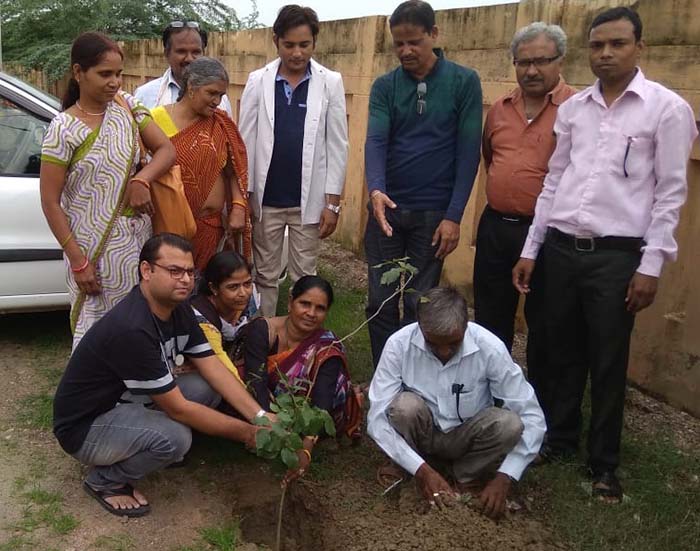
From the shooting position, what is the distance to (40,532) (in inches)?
108

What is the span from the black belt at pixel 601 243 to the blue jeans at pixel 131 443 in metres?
1.66

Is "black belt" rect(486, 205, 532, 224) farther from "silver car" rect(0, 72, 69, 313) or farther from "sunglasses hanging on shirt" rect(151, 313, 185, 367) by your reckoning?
"silver car" rect(0, 72, 69, 313)

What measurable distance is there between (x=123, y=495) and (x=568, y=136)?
88.3 inches

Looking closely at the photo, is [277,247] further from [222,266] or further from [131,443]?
[131,443]

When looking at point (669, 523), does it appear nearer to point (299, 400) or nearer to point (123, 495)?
point (299, 400)

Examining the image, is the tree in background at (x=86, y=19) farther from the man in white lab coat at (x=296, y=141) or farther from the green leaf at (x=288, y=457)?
the green leaf at (x=288, y=457)

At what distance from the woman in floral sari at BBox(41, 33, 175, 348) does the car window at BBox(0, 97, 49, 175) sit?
1028mm

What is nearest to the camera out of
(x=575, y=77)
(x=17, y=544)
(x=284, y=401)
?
(x=284, y=401)

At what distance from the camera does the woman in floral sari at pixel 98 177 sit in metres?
3.07

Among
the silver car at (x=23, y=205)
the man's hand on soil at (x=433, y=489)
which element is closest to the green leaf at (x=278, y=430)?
the man's hand on soil at (x=433, y=489)

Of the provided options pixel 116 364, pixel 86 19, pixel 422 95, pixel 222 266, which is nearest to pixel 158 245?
pixel 116 364

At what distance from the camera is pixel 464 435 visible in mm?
2977

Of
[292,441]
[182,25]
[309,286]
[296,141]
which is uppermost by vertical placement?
[182,25]

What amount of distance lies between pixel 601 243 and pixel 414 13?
1230 mm
